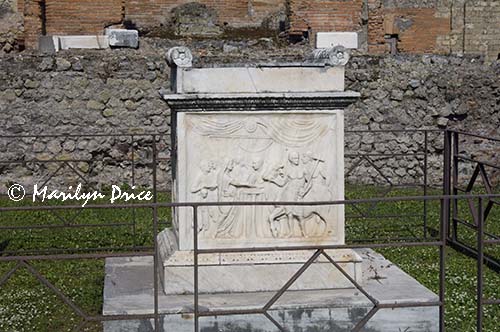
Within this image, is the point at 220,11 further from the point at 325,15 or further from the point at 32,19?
the point at 32,19

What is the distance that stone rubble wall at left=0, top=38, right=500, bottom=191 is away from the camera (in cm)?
1131

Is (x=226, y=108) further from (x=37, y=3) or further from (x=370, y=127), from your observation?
(x=37, y=3)

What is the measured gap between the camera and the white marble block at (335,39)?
13992mm

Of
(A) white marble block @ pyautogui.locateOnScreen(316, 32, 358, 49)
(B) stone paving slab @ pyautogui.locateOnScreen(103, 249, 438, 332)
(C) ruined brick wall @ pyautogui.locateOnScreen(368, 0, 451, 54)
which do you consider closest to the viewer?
(B) stone paving slab @ pyautogui.locateOnScreen(103, 249, 438, 332)

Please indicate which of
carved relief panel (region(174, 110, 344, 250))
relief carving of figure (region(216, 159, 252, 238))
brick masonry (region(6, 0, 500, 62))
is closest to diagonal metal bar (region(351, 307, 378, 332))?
carved relief panel (region(174, 110, 344, 250))

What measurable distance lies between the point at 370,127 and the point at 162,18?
8237mm

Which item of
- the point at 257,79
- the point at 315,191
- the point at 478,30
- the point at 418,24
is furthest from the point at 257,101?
the point at 478,30

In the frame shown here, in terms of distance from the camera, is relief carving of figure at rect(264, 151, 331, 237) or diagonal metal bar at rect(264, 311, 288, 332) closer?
diagonal metal bar at rect(264, 311, 288, 332)

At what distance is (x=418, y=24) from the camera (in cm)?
2133

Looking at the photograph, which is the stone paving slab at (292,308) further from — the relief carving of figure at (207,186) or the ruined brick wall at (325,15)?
the ruined brick wall at (325,15)

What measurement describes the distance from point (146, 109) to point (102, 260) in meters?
4.25

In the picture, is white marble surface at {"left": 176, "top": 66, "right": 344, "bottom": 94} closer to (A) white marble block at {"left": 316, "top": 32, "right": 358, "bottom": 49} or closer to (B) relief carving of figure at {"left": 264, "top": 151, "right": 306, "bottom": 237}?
(B) relief carving of figure at {"left": 264, "top": 151, "right": 306, "bottom": 237}

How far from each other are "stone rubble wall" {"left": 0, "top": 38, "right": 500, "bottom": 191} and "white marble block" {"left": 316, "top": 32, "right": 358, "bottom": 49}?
5.83 ft

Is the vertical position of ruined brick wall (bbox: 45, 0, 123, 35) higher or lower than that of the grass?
higher
